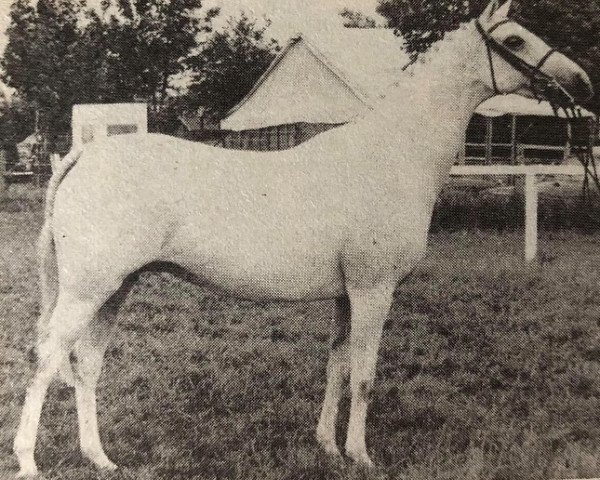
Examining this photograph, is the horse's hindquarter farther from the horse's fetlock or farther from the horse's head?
the horse's head

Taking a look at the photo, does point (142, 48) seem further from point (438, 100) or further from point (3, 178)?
point (438, 100)

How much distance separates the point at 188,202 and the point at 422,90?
917 mm

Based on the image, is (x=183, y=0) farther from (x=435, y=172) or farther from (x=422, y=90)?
(x=435, y=172)

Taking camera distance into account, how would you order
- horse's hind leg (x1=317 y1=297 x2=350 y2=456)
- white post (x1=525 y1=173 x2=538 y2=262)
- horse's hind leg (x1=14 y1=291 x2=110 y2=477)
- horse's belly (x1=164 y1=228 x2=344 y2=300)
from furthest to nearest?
white post (x1=525 y1=173 x2=538 y2=262)
horse's hind leg (x1=317 y1=297 x2=350 y2=456)
horse's belly (x1=164 y1=228 x2=344 y2=300)
horse's hind leg (x1=14 y1=291 x2=110 y2=477)

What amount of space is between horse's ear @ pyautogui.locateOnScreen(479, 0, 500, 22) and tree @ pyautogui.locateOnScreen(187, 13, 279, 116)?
0.83 metres

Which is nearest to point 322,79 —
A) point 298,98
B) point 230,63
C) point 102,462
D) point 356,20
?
point 298,98

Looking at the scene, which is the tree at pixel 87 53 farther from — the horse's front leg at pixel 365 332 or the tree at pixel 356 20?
the horse's front leg at pixel 365 332

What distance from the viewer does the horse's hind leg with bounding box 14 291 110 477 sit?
6.68 ft

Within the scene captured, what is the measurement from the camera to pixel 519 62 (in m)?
2.32

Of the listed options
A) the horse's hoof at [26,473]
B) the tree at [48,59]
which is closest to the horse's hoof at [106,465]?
the horse's hoof at [26,473]

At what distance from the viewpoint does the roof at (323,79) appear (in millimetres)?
2709

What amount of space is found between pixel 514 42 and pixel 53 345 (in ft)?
6.03

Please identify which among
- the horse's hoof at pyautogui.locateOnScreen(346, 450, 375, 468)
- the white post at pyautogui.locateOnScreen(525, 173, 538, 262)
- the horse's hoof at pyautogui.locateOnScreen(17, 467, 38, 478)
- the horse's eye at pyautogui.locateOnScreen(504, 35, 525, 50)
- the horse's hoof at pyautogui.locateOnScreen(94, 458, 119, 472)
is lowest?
the horse's hoof at pyautogui.locateOnScreen(346, 450, 375, 468)

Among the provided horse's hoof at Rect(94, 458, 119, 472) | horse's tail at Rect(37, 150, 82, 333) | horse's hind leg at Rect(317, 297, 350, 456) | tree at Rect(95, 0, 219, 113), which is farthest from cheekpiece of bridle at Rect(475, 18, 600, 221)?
horse's hoof at Rect(94, 458, 119, 472)
